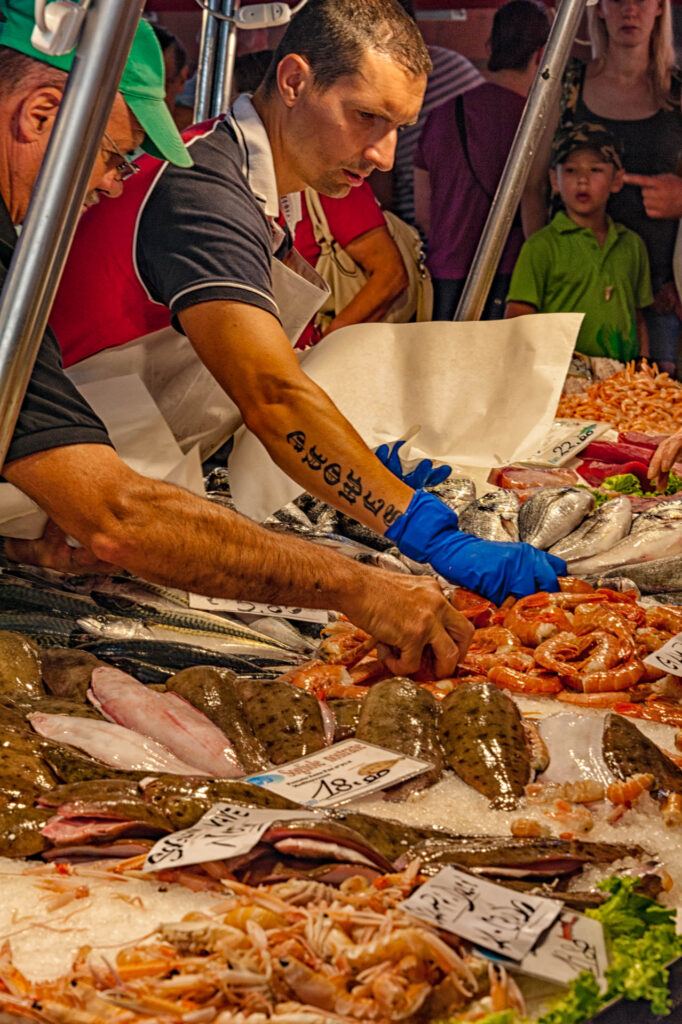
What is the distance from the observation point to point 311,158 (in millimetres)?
3873

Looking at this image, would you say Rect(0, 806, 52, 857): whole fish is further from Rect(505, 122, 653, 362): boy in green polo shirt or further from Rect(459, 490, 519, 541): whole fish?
Rect(505, 122, 653, 362): boy in green polo shirt

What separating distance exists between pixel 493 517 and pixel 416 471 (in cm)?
67

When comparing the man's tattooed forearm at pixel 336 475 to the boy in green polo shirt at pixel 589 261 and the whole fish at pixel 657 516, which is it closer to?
the whole fish at pixel 657 516

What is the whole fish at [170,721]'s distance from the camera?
2.30 meters

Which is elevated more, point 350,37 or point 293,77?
point 350,37

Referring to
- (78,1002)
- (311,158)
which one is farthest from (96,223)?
(78,1002)

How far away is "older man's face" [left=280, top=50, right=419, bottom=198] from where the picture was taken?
364cm

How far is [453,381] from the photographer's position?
4.96 metres

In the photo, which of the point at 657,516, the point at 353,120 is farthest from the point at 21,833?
the point at 353,120

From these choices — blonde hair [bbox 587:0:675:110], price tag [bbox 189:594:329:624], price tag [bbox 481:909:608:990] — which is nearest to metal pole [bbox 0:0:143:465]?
price tag [bbox 189:594:329:624]

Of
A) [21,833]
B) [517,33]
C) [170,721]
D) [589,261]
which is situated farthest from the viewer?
[517,33]

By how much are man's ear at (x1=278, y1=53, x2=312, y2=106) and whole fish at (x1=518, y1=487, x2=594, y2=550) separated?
162 cm

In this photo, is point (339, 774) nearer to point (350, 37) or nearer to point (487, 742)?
point (487, 742)

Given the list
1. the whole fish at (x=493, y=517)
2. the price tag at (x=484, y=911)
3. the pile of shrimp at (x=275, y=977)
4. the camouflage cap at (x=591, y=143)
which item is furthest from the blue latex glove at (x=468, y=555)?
the camouflage cap at (x=591, y=143)
